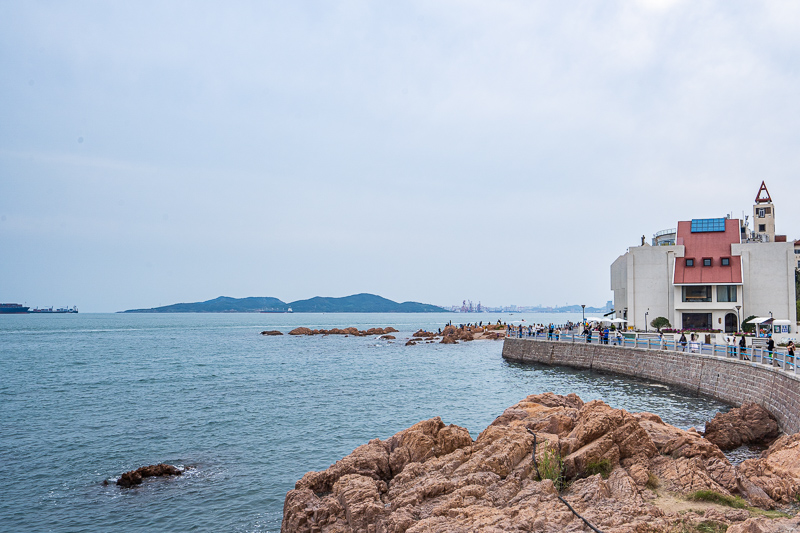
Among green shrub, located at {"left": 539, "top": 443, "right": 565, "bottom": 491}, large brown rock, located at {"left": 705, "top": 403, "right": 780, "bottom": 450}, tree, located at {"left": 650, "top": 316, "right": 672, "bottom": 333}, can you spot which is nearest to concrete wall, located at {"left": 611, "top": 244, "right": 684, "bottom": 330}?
tree, located at {"left": 650, "top": 316, "right": 672, "bottom": 333}

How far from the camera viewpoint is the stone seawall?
19797 millimetres

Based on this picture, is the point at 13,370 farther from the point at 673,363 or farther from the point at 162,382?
the point at 673,363

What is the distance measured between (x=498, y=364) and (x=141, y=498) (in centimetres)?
3614

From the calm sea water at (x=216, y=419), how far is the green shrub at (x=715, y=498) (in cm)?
918

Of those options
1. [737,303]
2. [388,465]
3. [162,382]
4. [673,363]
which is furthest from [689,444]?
[737,303]

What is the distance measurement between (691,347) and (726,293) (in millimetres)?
18467

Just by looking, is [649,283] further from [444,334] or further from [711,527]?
[711,527]

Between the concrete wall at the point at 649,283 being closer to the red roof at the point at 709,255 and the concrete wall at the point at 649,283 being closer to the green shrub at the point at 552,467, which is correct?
the red roof at the point at 709,255

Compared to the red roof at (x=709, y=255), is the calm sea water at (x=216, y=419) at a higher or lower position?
lower

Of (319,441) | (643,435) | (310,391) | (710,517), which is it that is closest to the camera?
(710,517)

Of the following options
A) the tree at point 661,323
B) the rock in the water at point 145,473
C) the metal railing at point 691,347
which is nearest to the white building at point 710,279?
the tree at point 661,323

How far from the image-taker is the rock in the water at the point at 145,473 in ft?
54.6

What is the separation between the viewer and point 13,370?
47844mm

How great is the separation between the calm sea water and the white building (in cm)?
1390
